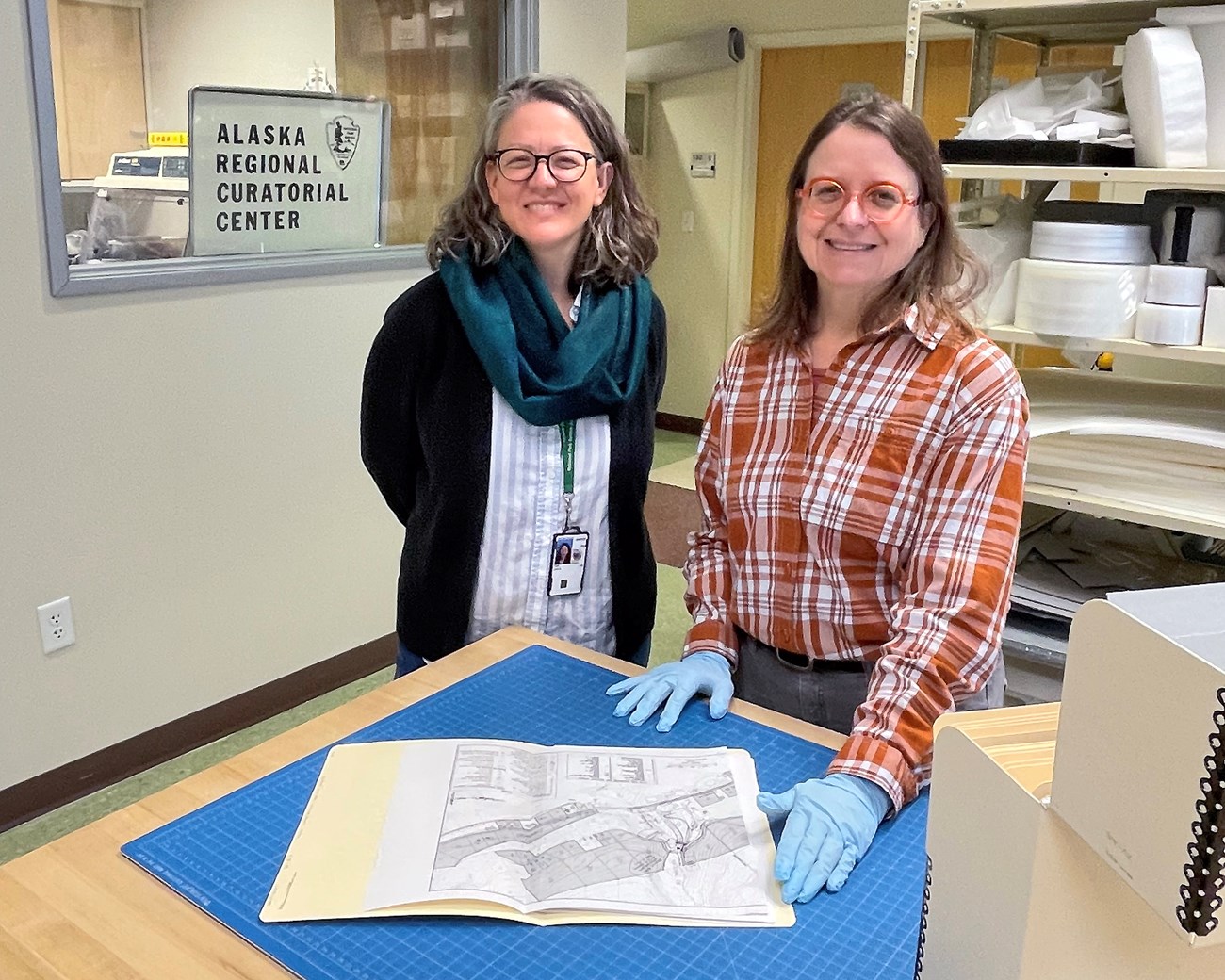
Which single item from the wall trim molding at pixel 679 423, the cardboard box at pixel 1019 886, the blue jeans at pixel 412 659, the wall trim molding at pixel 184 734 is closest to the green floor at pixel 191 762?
the wall trim molding at pixel 184 734

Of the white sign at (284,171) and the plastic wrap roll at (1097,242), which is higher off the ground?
the white sign at (284,171)

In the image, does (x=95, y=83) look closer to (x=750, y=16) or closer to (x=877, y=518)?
(x=877, y=518)

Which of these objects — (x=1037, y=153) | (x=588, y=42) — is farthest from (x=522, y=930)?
(x=588, y=42)

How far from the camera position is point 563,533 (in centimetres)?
154

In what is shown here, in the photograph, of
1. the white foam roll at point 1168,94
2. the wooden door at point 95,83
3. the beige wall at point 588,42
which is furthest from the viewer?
the beige wall at point 588,42

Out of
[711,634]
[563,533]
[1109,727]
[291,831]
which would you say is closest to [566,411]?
[563,533]

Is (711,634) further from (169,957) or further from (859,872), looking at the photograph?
(169,957)

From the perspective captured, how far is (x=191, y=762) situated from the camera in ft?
8.31

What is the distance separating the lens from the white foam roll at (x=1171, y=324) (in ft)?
5.32

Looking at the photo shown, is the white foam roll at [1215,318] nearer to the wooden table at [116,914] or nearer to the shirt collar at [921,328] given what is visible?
the shirt collar at [921,328]

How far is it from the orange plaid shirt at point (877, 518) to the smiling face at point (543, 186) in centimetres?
31

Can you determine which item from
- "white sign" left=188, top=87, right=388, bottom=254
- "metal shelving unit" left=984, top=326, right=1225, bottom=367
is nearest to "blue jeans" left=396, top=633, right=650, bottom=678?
"metal shelving unit" left=984, top=326, right=1225, bottom=367

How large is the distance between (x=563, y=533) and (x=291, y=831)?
0.62 m

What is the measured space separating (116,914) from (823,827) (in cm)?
62
